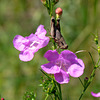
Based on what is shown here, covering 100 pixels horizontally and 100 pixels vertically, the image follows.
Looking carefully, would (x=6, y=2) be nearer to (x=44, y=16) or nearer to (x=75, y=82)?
(x=44, y=16)

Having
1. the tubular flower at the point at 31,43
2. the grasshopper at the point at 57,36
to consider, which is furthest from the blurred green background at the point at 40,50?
the grasshopper at the point at 57,36

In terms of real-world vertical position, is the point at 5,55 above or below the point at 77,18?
below

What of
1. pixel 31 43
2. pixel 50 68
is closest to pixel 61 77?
pixel 50 68

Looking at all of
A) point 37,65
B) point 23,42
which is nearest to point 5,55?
point 37,65

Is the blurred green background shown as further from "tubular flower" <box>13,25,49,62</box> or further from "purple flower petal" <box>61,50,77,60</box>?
"purple flower petal" <box>61,50,77,60</box>

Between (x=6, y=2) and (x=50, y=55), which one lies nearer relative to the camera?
(x=50, y=55)

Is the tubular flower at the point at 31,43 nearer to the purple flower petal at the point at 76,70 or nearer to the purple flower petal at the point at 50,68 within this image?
the purple flower petal at the point at 50,68

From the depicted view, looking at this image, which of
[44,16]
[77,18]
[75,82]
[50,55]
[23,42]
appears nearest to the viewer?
[50,55]

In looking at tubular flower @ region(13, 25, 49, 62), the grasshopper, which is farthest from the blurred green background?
the grasshopper
